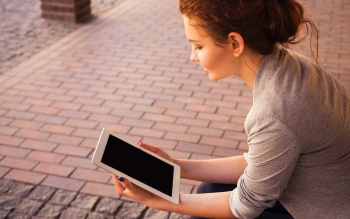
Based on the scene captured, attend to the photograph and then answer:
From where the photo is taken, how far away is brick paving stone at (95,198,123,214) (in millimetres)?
3170

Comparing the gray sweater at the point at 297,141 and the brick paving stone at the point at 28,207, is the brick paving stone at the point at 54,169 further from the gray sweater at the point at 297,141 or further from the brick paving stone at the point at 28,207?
the gray sweater at the point at 297,141

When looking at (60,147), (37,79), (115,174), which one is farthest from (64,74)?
(115,174)

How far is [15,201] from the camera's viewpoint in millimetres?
3223

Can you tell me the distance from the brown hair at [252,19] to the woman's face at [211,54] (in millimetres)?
32

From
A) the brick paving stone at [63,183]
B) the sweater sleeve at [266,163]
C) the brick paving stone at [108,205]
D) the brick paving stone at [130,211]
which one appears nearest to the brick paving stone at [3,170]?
the brick paving stone at [63,183]

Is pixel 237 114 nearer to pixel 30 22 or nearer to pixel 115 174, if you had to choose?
pixel 115 174

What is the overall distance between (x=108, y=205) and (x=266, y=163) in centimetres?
168

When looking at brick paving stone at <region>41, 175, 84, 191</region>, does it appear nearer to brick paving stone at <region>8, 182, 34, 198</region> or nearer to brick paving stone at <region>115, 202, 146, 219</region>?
brick paving stone at <region>8, 182, 34, 198</region>

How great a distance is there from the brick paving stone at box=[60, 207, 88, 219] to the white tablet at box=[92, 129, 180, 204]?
3.79 feet

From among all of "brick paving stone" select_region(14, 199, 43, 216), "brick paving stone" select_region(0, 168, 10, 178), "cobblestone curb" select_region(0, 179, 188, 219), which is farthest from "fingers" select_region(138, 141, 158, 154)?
"brick paving stone" select_region(0, 168, 10, 178)

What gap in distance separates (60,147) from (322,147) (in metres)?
2.57

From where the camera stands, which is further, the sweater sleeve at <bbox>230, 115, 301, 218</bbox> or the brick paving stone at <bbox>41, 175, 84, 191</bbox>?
the brick paving stone at <bbox>41, 175, 84, 191</bbox>

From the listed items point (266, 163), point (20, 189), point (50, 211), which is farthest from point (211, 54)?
point (20, 189)

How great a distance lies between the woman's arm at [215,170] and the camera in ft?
7.52
